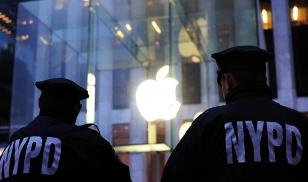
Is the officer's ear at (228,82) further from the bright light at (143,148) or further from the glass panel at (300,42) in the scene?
the glass panel at (300,42)

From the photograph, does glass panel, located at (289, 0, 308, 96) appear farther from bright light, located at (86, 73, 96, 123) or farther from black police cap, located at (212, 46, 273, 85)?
black police cap, located at (212, 46, 273, 85)

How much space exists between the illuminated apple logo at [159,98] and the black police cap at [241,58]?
6.44m

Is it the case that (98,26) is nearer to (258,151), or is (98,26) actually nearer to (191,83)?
(191,83)

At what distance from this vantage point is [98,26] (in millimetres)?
10352

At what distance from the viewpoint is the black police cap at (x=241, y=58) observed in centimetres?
289

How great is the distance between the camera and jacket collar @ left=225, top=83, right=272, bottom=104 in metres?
2.87

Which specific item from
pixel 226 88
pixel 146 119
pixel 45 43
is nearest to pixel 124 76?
pixel 146 119

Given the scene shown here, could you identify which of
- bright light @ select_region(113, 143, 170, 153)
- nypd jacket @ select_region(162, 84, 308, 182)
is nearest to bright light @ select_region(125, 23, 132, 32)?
bright light @ select_region(113, 143, 170, 153)

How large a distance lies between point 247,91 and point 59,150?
1.25m

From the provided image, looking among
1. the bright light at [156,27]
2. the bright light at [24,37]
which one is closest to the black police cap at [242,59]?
the bright light at [156,27]

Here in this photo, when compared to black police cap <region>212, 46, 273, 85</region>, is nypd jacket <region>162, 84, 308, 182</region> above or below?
below

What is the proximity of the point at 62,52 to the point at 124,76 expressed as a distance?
1490 millimetres

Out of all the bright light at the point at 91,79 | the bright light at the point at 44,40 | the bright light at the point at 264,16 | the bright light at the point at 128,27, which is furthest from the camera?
the bright light at the point at 264,16

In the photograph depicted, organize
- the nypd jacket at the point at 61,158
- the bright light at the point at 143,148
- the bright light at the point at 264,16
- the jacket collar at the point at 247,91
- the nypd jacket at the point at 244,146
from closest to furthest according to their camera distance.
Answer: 1. the nypd jacket at the point at 244,146
2. the jacket collar at the point at 247,91
3. the nypd jacket at the point at 61,158
4. the bright light at the point at 143,148
5. the bright light at the point at 264,16
